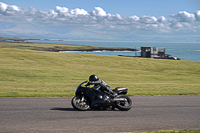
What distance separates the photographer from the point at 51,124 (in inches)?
326

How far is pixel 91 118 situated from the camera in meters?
9.35

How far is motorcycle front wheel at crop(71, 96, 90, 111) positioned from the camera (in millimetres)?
10562

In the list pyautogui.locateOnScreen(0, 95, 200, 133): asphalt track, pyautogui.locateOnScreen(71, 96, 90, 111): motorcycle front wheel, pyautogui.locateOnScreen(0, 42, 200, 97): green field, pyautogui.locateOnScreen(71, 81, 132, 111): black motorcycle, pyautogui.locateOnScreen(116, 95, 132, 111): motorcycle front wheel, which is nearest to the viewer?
pyautogui.locateOnScreen(0, 95, 200, 133): asphalt track

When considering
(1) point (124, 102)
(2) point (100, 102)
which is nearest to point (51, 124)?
(2) point (100, 102)

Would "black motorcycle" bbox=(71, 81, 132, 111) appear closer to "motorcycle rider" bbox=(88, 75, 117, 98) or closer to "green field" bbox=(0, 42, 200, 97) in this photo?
"motorcycle rider" bbox=(88, 75, 117, 98)

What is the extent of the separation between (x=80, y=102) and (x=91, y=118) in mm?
1534

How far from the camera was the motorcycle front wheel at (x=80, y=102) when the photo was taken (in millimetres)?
10562

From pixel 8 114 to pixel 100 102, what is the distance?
3.66 m

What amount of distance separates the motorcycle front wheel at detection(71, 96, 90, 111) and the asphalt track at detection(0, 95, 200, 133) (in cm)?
23

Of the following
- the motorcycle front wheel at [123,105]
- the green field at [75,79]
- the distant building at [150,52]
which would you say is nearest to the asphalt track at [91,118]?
the motorcycle front wheel at [123,105]

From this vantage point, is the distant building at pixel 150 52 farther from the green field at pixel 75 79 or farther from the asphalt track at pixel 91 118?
the asphalt track at pixel 91 118

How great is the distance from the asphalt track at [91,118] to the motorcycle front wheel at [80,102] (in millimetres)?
235

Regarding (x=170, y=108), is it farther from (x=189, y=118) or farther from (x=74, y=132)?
(x=74, y=132)

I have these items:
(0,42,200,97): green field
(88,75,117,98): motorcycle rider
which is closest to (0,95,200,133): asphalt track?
(88,75,117,98): motorcycle rider
